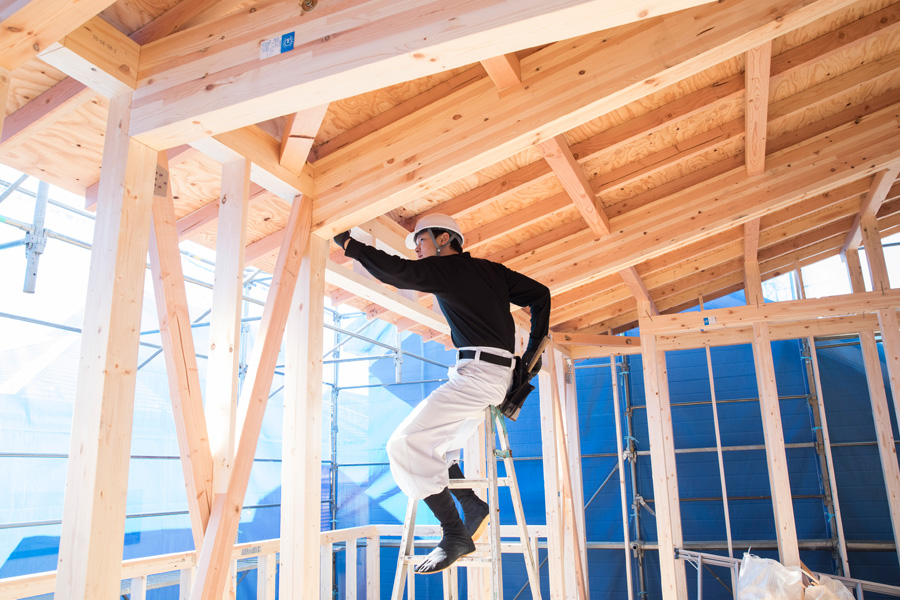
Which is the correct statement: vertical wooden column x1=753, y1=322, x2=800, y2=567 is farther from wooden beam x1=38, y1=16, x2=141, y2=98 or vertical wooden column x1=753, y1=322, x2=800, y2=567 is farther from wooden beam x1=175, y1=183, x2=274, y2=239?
wooden beam x1=38, y1=16, x2=141, y2=98

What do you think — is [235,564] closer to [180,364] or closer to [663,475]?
[180,364]

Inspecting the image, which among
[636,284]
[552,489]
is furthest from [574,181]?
[552,489]

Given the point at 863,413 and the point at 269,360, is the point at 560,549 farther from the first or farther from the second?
the point at 863,413

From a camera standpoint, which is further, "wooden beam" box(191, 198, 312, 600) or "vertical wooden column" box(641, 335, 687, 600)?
"vertical wooden column" box(641, 335, 687, 600)

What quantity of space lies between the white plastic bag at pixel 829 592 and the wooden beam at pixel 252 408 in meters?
4.76

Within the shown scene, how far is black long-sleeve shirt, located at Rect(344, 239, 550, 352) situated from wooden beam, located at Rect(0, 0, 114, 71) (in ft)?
4.15

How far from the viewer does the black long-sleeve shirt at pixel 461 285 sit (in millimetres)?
2641

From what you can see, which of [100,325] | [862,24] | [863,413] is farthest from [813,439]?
[100,325]

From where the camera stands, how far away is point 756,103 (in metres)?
3.88

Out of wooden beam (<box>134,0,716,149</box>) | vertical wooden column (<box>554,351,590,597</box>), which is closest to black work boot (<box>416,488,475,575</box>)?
wooden beam (<box>134,0,716,149</box>)

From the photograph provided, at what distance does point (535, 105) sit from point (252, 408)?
1724 mm

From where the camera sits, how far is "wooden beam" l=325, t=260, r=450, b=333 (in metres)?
3.50

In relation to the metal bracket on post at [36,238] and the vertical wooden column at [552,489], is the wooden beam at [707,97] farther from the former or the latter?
the metal bracket on post at [36,238]

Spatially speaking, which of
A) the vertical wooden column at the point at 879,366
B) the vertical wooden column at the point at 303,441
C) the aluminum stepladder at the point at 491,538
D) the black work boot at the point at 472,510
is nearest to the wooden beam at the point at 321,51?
the vertical wooden column at the point at 303,441
